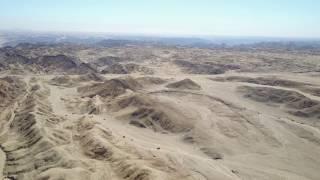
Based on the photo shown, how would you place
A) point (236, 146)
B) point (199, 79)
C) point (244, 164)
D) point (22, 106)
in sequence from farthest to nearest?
point (199, 79) < point (22, 106) < point (236, 146) < point (244, 164)

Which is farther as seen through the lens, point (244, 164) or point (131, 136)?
point (131, 136)

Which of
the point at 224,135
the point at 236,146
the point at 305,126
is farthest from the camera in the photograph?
the point at 305,126

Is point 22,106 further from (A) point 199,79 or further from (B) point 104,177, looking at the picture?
(A) point 199,79

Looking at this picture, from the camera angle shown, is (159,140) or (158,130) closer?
(159,140)

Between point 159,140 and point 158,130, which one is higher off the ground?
point 159,140

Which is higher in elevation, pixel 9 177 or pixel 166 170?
pixel 166 170

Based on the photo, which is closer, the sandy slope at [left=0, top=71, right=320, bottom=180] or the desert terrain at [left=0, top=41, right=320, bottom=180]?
the sandy slope at [left=0, top=71, right=320, bottom=180]

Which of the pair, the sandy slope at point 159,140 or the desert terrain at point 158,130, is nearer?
the sandy slope at point 159,140

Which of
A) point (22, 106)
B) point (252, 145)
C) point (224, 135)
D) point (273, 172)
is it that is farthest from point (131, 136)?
point (22, 106)
